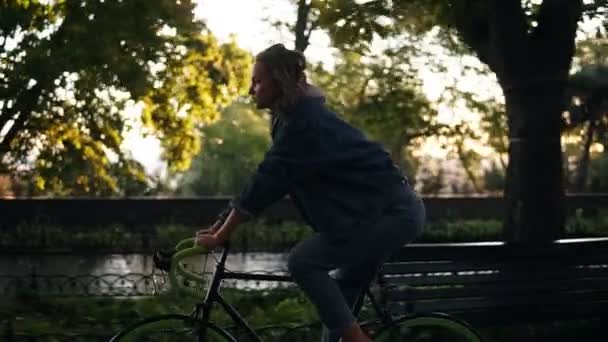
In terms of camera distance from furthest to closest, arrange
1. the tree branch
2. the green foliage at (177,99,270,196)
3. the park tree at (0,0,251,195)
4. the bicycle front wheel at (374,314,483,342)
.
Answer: the green foliage at (177,99,270,196) < the tree branch < the park tree at (0,0,251,195) < the bicycle front wheel at (374,314,483,342)

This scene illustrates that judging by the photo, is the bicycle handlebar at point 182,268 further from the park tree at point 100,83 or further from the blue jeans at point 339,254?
the park tree at point 100,83

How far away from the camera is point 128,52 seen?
47.0ft

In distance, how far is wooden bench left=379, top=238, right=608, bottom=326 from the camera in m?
5.66

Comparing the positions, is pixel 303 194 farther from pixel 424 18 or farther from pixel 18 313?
pixel 424 18

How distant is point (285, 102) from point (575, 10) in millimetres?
5737

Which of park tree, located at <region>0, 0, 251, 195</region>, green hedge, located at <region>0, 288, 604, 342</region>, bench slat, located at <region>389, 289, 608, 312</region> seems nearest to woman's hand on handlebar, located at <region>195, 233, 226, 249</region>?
bench slat, located at <region>389, 289, 608, 312</region>

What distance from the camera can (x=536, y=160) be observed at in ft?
29.8

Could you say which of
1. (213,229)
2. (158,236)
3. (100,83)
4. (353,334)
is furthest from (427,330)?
(158,236)

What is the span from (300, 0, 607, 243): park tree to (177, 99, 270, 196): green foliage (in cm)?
3288

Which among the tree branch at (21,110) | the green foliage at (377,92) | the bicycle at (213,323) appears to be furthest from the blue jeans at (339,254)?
the green foliage at (377,92)

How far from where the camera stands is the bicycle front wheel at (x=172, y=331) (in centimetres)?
404

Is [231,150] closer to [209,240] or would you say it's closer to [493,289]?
[493,289]

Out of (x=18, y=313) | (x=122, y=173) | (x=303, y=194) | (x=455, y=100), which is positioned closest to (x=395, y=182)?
(x=303, y=194)

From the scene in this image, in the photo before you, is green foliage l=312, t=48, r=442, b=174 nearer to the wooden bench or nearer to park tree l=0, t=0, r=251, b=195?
park tree l=0, t=0, r=251, b=195
